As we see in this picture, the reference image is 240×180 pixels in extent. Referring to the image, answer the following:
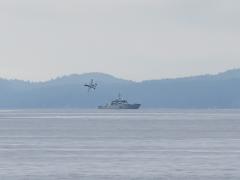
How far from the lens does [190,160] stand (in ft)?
224

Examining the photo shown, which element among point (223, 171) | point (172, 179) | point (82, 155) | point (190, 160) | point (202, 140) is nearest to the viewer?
point (172, 179)

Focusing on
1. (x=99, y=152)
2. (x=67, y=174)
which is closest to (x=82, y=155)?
(x=99, y=152)

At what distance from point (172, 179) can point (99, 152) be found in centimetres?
2197

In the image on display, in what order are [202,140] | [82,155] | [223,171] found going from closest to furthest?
1. [223,171]
2. [82,155]
3. [202,140]

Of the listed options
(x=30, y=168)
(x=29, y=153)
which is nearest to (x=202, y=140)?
(x=29, y=153)

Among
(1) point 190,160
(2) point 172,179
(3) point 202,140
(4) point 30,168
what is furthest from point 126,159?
(3) point 202,140

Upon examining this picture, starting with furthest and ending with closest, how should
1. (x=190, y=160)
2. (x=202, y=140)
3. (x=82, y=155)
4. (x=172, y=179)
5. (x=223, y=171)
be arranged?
(x=202, y=140), (x=82, y=155), (x=190, y=160), (x=223, y=171), (x=172, y=179)

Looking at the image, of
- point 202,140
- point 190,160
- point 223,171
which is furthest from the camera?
point 202,140

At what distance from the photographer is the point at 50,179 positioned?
56562mm

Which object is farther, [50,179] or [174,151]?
[174,151]

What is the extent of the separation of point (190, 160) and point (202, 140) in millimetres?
28976

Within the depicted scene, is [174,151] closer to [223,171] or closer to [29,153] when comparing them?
[29,153]

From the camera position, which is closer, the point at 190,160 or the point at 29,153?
the point at 190,160

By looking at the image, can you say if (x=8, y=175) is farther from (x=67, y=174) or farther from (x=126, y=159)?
(x=126, y=159)
